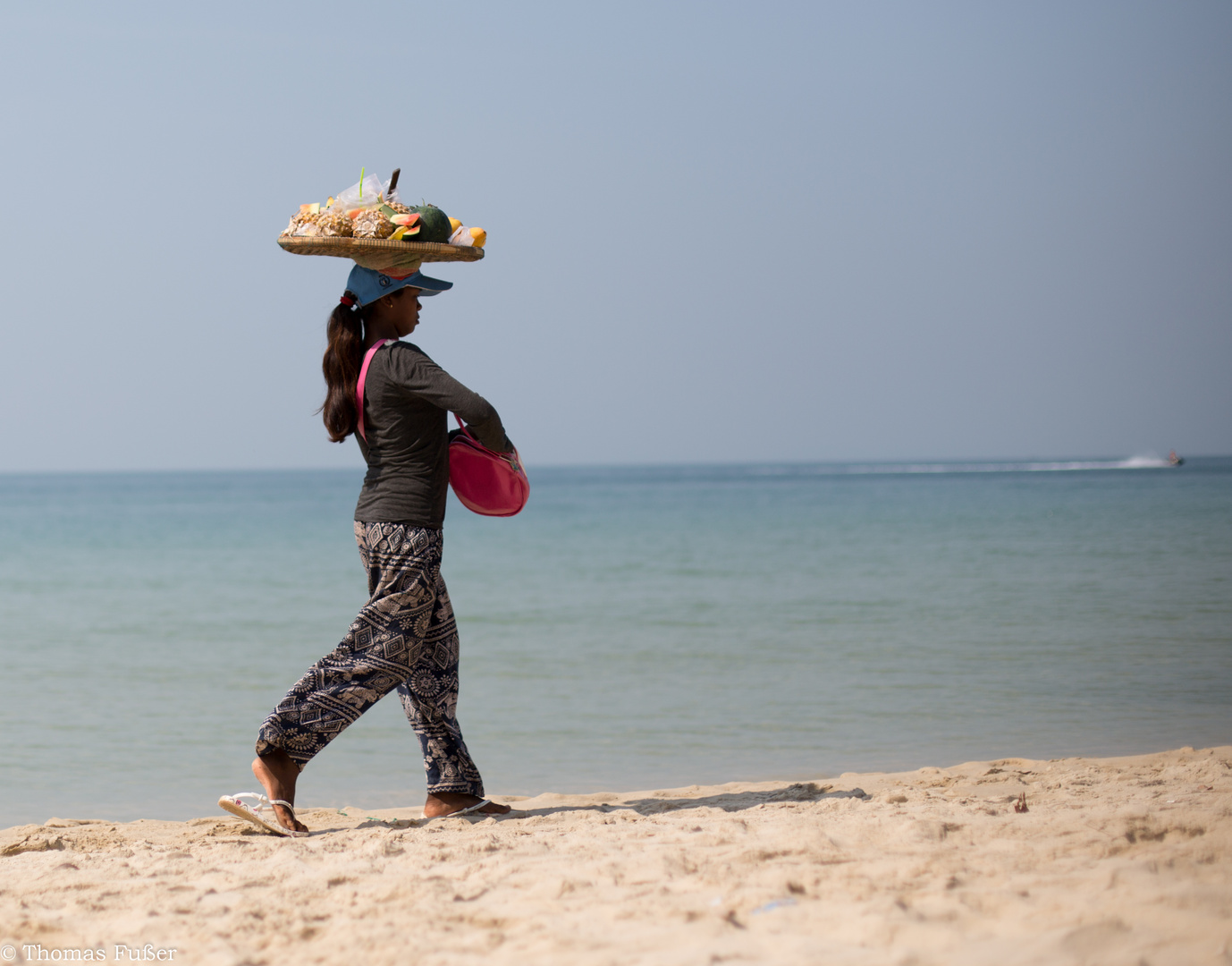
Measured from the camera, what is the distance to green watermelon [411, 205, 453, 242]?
352 centimetres

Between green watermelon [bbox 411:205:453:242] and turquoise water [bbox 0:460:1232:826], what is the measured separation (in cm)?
253

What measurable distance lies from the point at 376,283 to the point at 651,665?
4740 mm

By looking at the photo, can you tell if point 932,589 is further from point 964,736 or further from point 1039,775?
point 1039,775

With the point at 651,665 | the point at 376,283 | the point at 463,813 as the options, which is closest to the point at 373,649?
the point at 463,813

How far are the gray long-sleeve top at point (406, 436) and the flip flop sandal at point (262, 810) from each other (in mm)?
951

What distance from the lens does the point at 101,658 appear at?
824 cm

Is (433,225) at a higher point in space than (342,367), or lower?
higher

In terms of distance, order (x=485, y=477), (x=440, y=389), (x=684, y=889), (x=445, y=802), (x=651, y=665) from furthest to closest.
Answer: (x=651, y=665) → (x=445, y=802) → (x=485, y=477) → (x=440, y=389) → (x=684, y=889)

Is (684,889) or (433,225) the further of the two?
(433,225)

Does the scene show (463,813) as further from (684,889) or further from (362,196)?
(362,196)

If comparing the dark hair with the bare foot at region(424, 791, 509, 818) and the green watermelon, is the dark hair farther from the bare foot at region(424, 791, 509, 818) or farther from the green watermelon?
the bare foot at region(424, 791, 509, 818)

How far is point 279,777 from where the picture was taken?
3439 mm

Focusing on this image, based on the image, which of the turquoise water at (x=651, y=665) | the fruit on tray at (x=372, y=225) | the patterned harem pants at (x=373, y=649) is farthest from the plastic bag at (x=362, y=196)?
the turquoise water at (x=651, y=665)

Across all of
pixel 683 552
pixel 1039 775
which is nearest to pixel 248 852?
pixel 1039 775
